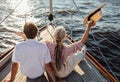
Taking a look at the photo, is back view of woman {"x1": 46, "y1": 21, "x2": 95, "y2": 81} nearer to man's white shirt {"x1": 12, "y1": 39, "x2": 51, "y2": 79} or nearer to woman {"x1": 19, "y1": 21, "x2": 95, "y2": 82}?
woman {"x1": 19, "y1": 21, "x2": 95, "y2": 82}

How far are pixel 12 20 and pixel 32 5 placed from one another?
414cm

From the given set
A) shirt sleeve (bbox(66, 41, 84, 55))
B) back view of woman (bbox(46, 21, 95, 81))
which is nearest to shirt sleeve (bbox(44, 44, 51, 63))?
back view of woman (bbox(46, 21, 95, 81))

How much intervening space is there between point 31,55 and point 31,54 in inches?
0.7

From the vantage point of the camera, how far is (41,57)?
3.51 meters

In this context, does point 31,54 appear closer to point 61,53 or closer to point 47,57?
point 47,57

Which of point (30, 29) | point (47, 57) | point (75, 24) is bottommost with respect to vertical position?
point (75, 24)

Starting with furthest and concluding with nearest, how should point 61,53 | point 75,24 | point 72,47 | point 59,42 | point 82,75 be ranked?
point 75,24
point 82,75
point 72,47
point 61,53
point 59,42

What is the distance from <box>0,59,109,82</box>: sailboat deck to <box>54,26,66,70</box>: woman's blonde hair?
43 centimetres

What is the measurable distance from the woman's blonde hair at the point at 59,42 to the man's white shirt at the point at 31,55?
25cm

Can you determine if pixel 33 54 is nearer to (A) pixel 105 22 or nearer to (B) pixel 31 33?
(B) pixel 31 33

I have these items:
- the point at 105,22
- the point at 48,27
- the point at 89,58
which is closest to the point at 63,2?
the point at 105,22

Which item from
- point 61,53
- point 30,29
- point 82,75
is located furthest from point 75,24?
point 30,29

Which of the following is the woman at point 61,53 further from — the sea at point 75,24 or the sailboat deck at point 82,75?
the sea at point 75,24

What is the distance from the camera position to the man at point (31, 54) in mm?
3396
